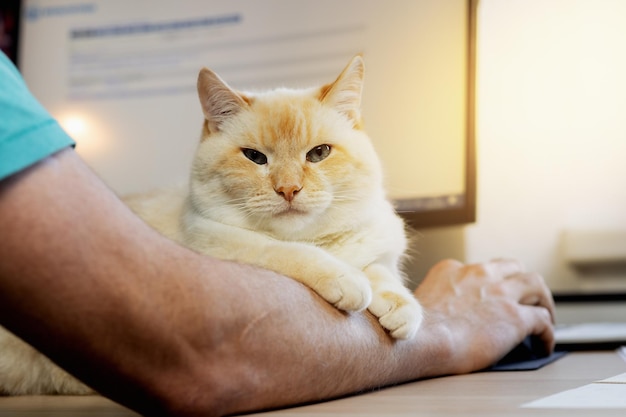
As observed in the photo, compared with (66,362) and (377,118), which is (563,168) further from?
(66,362)

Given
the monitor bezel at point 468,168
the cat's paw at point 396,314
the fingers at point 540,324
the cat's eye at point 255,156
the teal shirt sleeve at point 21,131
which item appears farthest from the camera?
the monitor bezel at point 468,168

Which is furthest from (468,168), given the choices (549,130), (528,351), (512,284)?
(528,351)

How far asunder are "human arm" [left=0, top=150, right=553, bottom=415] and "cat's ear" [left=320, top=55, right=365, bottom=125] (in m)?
0.37

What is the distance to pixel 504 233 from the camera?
1.83m

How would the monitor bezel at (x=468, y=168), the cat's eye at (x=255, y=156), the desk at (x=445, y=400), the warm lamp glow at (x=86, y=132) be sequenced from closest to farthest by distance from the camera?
1. the desk at (x=445, y=400)
2. the cat's eye at (x=255, y=156)
3. the monitor bezel at (x=468, y=168)
4. the warm lamp glow at (x=86, y=132)

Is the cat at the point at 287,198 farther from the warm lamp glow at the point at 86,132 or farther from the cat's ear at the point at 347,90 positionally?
the warm lamp glow at the point at 86,132

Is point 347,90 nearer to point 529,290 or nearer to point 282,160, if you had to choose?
point 282,160

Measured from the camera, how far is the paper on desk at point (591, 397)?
0.77 meters

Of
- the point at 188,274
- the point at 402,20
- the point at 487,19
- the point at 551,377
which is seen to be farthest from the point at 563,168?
the point at 188,274

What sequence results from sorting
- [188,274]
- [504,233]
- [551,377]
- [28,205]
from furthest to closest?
[504,233] < [551,377] < [188,274] < [28,205]

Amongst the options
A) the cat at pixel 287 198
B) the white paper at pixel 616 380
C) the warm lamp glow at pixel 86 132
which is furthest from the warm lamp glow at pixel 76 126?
the white paper at pixel 616 380

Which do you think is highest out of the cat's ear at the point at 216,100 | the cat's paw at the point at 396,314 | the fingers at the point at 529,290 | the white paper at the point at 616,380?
the cat's ear at the point at 216,100

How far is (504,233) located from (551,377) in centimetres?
84

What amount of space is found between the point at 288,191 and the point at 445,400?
0.36m
